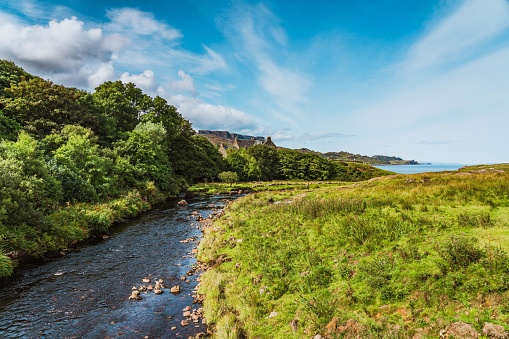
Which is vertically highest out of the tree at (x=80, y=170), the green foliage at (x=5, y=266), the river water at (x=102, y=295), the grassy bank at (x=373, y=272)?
the tree at (x=80, y=170)

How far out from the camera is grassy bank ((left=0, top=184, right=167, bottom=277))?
18891mm

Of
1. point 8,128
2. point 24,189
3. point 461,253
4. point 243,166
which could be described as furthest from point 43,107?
point 243,166

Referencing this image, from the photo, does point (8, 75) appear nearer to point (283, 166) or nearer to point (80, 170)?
point (80, 170)

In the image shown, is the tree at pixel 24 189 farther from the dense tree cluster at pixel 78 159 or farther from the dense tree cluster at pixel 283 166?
the dense tree cluster at pixel 283 166

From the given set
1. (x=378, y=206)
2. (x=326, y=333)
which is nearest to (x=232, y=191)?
(x=378, y=206)

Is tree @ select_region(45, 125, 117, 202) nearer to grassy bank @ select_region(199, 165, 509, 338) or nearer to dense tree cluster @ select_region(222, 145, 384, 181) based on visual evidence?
grassy bank @ select_region(199, 165, 509, 338)

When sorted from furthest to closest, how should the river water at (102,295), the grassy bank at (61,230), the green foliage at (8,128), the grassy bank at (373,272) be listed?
the green foliage at (8,128), the grassy bank at (61,230), the river water at (102,295), the grassy bank at (373,272)

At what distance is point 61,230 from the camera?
23312mm

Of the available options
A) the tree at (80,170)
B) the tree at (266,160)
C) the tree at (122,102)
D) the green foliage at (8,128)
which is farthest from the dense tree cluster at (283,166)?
the green foliage at (8,128)

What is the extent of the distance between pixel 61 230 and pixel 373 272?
24.7 meters

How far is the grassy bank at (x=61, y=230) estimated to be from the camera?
744 inches

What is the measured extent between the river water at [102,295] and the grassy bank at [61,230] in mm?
1439

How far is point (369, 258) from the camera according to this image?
12.4m

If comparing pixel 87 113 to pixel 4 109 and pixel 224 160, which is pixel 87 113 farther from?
pixel 224 160
